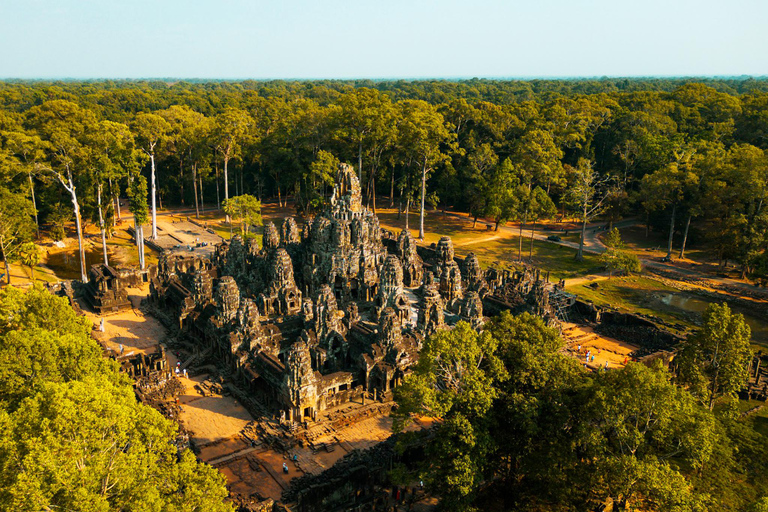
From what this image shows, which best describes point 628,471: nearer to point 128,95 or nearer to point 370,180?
point 370,180

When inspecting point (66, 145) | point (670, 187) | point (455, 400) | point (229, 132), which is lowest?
point (455, 400)

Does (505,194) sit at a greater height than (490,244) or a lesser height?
greater

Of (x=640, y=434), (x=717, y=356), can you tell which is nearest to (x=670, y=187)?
(x=717, y=356)

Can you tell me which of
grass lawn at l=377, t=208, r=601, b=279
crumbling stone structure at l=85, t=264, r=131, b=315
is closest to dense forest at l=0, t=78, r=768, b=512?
grass lawn at l=377, t=208, r=601, b=279

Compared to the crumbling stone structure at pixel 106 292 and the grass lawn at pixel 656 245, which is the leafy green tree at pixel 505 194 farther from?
the crumbling stone structure at pixel 106 292

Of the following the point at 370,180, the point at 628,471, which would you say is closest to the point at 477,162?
the point at 370,180

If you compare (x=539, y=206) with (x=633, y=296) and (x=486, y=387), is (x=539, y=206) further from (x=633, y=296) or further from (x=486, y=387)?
(x=486, y=387)

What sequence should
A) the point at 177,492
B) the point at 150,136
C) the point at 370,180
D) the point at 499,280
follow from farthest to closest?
the point at 370,180 → the point at 150,136 → the point at 499,280 → the point at 177,492
